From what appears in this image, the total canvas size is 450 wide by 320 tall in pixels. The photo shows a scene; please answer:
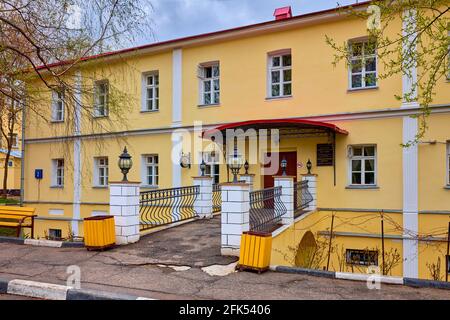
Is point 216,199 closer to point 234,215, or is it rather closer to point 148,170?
point 148,170

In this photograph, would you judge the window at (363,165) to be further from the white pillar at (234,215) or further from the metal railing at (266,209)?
the white pillar at (234,215)

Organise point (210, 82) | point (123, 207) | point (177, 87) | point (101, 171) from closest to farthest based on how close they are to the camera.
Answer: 1. point (123, 207)
2. point (210, 82)
3. point (177, 87)
4. point (101, 171)

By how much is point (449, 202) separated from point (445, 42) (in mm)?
5286

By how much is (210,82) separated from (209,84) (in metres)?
0.10

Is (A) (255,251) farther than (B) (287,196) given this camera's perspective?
No

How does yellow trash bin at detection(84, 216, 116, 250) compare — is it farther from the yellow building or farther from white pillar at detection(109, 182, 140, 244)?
the yellow building

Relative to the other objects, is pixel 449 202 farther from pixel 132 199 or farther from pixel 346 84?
pixel 132 199

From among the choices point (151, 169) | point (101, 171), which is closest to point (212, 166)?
point (151, 169)

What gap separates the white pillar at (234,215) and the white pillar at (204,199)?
4.13 meters

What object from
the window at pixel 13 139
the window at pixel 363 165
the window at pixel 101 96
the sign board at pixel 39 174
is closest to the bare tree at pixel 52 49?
the window at pixel 101 96

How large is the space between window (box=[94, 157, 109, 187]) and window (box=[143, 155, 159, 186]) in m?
2.04

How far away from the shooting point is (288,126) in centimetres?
1265

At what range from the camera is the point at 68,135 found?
934 cm
